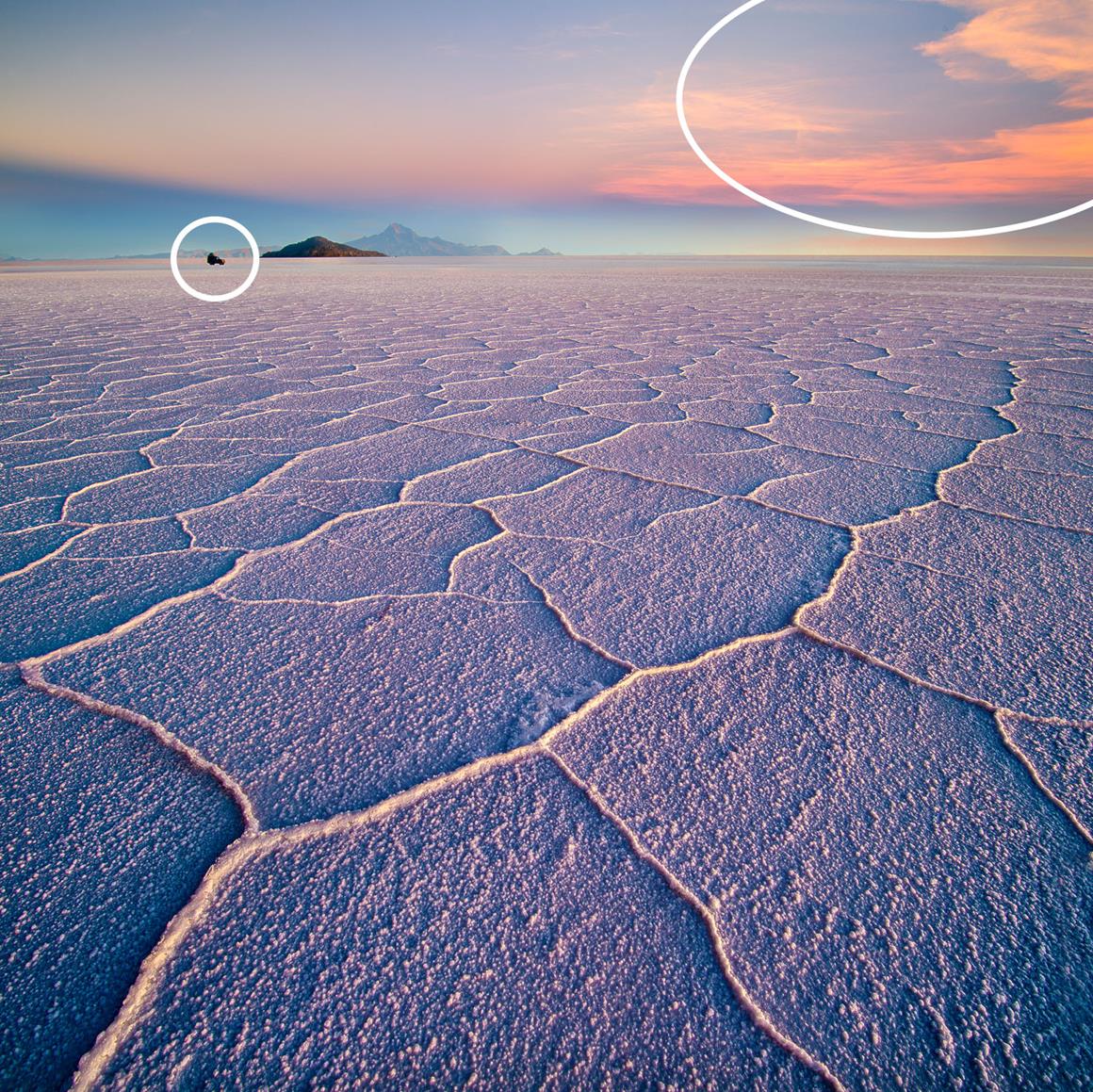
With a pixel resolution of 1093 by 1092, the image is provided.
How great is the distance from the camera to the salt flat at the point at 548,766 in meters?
0.64

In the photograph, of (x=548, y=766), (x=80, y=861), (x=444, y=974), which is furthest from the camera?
(x=548, y=766)

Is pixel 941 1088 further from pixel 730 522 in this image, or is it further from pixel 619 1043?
pixel 730 522

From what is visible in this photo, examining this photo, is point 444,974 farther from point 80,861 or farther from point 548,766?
point 80,861

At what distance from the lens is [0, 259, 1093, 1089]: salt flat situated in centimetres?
64

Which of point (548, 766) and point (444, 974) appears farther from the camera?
point (548, 766)

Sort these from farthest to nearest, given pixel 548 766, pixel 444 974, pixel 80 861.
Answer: pixel 548 766 → pixel 80 861 → pixel 444 974

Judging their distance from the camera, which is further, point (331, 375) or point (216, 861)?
point (331, 375)

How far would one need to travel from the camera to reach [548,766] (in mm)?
937

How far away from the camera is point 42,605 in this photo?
4.37 feet

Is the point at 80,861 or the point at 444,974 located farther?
the point at 80,861

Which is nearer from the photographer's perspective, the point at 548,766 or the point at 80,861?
the point at 80,861

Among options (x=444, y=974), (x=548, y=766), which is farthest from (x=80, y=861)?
(x=548, y=766)

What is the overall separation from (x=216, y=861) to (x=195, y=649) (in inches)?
19.7

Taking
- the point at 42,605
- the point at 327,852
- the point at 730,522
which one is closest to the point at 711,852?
the point at 327,852
